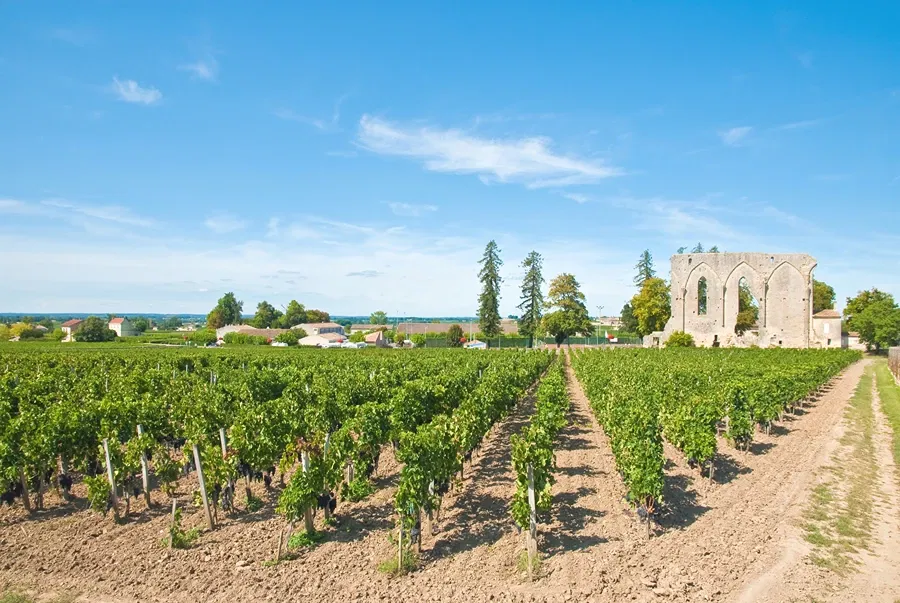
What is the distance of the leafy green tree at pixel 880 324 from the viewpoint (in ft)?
200

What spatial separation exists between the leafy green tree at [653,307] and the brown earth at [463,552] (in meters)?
65.7

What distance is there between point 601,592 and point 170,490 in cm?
811

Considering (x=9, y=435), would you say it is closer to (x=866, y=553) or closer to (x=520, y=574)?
(x=520, y=574)

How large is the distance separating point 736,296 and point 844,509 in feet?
200

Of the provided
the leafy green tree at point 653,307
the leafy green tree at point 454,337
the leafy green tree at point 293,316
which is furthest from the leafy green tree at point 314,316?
the leafy green tree at point 653,307

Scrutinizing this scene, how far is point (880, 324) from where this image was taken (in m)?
62.1

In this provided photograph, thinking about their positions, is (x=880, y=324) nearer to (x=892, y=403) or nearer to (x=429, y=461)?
(x=892, y=403)

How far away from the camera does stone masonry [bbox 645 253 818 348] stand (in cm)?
6241

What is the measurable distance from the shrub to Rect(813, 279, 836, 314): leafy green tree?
48.7 metres

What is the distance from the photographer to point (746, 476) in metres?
12.6

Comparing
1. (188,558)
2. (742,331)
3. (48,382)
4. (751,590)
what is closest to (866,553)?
(751,590)

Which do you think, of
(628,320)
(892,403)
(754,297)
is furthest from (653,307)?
(892,403)

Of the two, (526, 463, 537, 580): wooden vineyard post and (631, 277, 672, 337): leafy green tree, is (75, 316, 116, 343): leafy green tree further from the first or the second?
(526, 463, 537, 580): wooden vineyard post

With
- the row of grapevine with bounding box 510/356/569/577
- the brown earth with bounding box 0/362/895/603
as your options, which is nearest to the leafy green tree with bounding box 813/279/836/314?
the brown earth with bounding box 0/362/895/603
